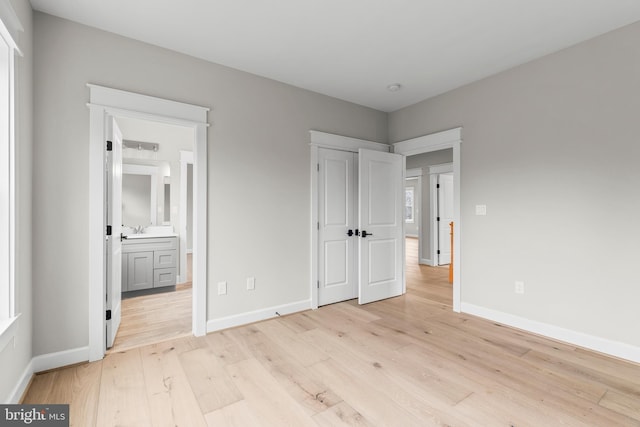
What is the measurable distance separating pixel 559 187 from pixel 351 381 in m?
2.56

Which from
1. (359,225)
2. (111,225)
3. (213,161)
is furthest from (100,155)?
(359,225)

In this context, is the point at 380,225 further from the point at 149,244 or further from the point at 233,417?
the point at 149,244

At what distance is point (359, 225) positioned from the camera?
148 inches

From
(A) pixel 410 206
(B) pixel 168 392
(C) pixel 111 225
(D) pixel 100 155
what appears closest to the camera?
(B) pixel 168 392

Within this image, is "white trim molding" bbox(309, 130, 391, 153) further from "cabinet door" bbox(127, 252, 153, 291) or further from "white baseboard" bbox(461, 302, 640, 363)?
"cabinet door" bbox(127, 252, 153, 291)

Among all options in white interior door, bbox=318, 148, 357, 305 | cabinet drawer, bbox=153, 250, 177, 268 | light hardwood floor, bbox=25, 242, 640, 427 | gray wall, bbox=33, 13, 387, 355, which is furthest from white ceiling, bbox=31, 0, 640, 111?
cabinet drawer, bbox=153, 250, 177, 268

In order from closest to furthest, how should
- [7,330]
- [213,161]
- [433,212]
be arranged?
[7,330]
[213,161]
[433,212]

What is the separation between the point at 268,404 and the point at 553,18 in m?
3.45

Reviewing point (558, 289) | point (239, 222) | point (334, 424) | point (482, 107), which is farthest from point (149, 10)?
point (558, 289)

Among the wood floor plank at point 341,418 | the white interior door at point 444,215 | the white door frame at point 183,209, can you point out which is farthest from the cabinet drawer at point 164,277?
the white interior door at point 444,215

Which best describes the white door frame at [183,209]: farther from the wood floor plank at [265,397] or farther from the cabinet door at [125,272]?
the wood floor plank at [265,397]

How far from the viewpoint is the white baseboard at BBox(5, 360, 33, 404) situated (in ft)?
5.75

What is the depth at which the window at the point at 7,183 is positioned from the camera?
67.8 inches

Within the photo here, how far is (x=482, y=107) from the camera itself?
332 centimetres
